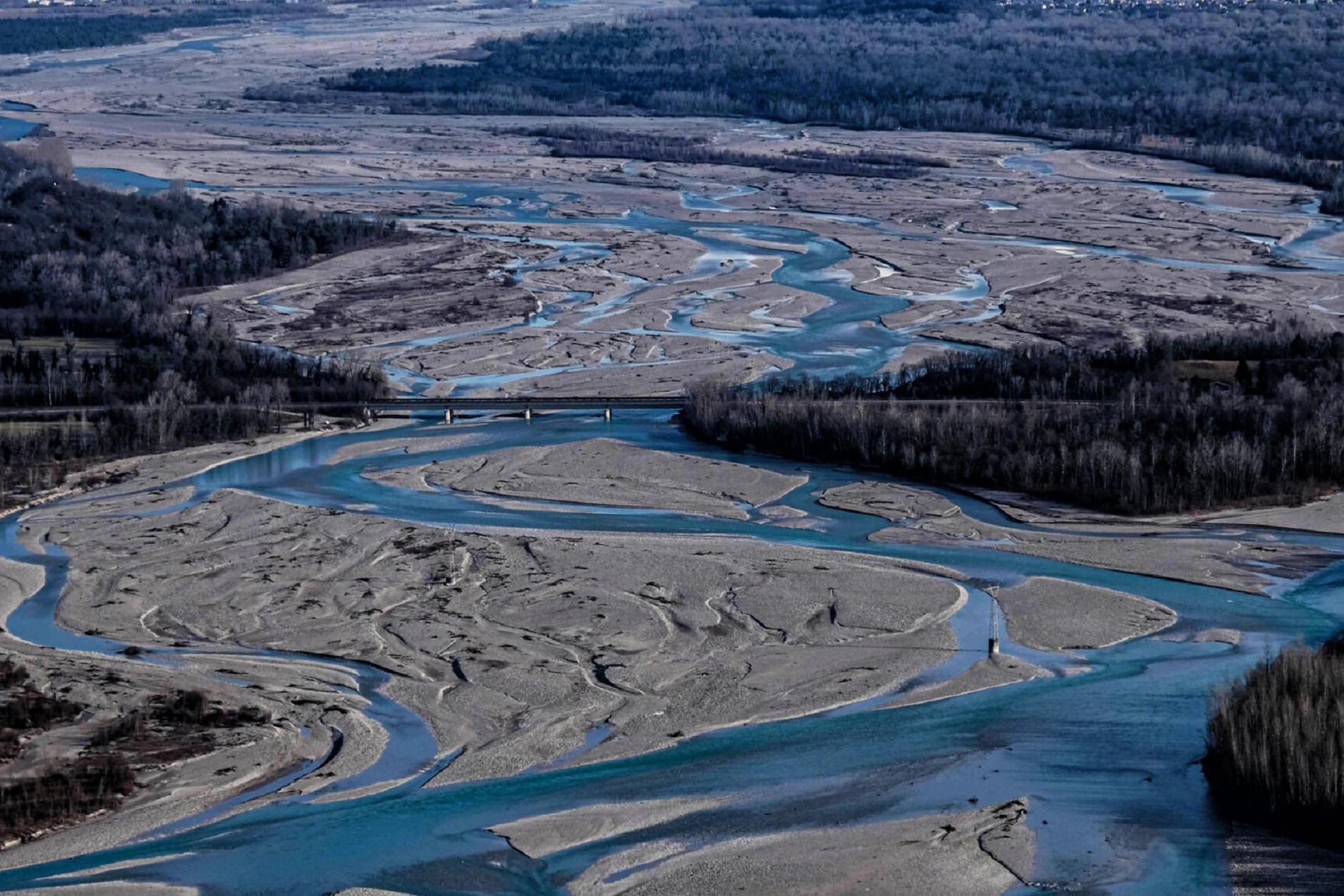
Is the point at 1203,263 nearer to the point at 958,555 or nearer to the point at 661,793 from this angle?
the point at 958,555

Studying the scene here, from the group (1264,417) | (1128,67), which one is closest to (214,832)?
(1264,417)

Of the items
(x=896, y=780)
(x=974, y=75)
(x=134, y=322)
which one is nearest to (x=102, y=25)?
(x=974, y=75)

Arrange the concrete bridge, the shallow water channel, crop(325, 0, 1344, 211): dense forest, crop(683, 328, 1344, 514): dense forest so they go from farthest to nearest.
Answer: crop(325, 0, 1344, 211): dense forest < the concrete bridge < crop(683, 328, 1344, 514): dense forest < the shallow water channel

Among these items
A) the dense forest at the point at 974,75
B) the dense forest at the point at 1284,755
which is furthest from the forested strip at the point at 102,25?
the dense forest at the point at 1284,755

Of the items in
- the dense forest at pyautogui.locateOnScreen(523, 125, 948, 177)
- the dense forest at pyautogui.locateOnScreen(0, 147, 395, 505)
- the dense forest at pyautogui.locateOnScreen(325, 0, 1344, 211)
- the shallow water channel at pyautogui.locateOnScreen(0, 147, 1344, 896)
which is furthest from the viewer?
the dense forest at pyautogui.locateOnScreen(325, 0, 1344, 211)

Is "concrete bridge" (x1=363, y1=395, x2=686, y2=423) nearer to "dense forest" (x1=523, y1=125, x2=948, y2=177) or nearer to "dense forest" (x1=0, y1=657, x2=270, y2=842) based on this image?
"dense forest" (x1=0, y1=657, x2=270, y2=842)

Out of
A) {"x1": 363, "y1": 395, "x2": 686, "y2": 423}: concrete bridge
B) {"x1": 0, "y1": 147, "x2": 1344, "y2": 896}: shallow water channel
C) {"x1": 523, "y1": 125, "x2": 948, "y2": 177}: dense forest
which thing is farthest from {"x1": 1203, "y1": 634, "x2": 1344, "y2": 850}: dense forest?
{"x1": 523, "y1": 125, "x2": 948, "y2": 177}: dense forest

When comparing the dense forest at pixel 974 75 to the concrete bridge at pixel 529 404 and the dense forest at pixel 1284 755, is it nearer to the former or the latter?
the concrete bridge at pixel 529 404
